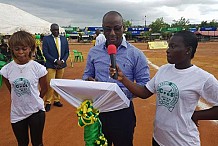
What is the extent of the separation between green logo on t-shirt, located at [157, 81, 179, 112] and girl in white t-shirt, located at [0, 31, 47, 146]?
53.8 inches

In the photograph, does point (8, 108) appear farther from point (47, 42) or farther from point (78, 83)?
point (78, 83)

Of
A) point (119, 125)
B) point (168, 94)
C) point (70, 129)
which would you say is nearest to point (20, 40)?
point (119, 125)

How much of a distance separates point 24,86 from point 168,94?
1502mm

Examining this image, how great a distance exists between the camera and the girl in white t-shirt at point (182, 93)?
1.79 metres

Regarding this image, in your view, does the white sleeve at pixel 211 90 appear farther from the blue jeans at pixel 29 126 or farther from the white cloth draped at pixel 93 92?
the blue jeans at pixel 29 126

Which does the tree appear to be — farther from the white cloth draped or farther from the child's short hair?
the white cloth draped

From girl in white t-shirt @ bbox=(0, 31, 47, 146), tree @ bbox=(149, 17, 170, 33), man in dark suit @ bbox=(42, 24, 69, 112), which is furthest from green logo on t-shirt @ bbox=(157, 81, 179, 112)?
tree @ bbox=(149, 17, 170, 33)

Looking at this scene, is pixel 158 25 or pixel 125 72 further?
pixel 158 25

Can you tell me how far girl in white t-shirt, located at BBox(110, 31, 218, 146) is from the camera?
5.86ft

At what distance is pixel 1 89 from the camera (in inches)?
311

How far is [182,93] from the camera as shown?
1820 mm

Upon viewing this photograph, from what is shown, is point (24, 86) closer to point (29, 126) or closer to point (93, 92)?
point (29, 126)

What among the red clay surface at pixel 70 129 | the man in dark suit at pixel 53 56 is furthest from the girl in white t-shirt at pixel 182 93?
the man in dark suit at pixel 53 56

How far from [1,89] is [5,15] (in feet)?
11.2
